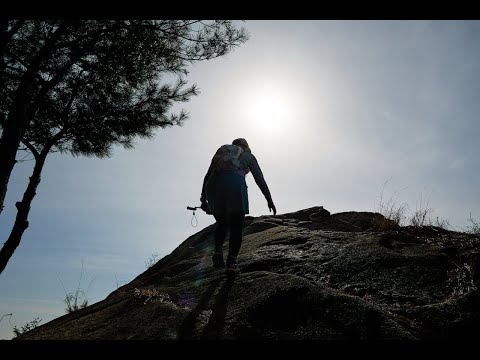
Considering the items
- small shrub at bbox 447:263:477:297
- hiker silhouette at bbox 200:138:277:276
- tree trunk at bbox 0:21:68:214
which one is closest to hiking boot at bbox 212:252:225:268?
hiker silhouette at bbox 200:138:277:276

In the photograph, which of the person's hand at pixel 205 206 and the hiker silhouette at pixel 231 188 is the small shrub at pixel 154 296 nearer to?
the hiker silhouette at pixel 231 188

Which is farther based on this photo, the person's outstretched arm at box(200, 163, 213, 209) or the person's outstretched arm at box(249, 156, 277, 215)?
the person's outstretched arm at box(200, 163, 213, 209)

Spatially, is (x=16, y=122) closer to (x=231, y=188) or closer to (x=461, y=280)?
(x=231, y=188)

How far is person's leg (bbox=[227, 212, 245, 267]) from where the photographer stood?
3.25 m

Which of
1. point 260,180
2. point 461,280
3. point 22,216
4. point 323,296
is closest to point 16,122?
point 22,216

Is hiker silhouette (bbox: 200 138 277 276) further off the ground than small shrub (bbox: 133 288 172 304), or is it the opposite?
hiker silhouette (bbox: 200 138 277 276)

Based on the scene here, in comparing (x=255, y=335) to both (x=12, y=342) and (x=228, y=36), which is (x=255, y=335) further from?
(x=228, y=36)

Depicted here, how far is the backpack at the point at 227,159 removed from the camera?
3.66m

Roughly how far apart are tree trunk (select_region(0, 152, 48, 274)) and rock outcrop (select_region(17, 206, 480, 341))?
2.54 m

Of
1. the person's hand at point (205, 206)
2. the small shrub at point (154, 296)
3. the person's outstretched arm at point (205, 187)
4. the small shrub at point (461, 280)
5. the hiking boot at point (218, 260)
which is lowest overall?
the small shrub at point (154, 296)

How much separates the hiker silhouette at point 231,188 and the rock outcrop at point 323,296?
15.5 inches

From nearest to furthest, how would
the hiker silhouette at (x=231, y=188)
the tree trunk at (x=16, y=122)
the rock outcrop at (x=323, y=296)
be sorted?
the rock outcrop at (x=323, y=296)
the hiker silhouette at (x=231, y=188)
the tree trunk at (x=16, y=122)

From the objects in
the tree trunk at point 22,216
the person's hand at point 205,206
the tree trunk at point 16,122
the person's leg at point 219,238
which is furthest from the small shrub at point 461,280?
the tree trunk at point 22,216

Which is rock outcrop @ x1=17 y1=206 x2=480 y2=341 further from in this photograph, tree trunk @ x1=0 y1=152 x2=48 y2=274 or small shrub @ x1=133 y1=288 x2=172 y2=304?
tree trunk @ x1=0 y1=152 x2=48 y2=274
